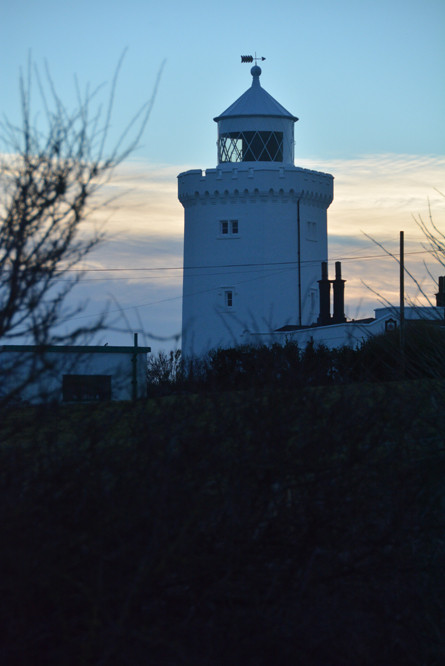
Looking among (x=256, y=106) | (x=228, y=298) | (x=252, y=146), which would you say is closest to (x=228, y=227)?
(x=228, y=298)

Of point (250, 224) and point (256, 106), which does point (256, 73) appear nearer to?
point (256, 106)

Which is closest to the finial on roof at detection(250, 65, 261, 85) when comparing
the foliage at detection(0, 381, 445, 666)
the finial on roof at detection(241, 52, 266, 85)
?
the finial on roof at detection(241, 52, 266, 85)

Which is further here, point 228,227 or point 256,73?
point 256,73

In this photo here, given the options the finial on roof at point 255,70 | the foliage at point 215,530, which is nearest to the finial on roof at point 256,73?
the finial on roof at point 255,70

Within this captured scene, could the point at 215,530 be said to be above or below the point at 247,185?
below

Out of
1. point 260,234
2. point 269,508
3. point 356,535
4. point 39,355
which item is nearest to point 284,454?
point 269,508

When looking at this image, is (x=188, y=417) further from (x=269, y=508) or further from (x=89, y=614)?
(x=89, y=614)

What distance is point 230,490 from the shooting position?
5996mm

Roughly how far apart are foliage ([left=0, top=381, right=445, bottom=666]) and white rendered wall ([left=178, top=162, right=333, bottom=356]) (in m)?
33.4

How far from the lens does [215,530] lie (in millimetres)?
6008

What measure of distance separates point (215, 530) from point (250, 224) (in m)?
36.3

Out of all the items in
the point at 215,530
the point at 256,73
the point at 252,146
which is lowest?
the point at 215,530

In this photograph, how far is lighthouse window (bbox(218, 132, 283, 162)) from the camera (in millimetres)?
42406

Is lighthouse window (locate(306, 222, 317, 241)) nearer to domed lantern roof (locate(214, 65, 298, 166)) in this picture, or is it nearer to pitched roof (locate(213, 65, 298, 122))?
domed lantern roof (locate(214, 65, 298, 166))
